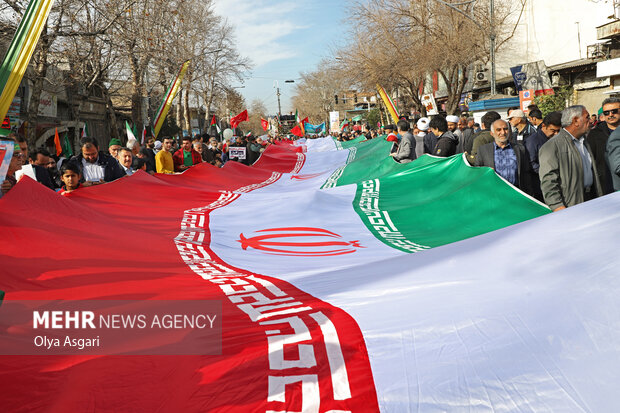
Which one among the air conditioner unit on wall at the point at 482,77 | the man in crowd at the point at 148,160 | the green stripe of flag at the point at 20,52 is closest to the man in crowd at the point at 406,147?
the man in crowd at the point at 148,160

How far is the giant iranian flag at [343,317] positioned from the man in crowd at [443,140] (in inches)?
125

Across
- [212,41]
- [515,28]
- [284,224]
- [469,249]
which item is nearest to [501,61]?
[515,28]

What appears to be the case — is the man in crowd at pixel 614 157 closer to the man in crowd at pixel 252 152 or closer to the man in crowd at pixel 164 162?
the man in crowd at pixel 164 162

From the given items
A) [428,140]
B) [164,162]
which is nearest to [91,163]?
[164,162]

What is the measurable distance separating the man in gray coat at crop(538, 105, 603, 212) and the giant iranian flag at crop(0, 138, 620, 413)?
0.58m

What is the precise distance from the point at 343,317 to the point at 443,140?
6.34 meters

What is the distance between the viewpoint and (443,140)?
9.01 metres

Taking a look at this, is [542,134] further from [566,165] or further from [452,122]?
[452,122]

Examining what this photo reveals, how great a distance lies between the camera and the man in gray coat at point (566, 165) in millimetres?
5207

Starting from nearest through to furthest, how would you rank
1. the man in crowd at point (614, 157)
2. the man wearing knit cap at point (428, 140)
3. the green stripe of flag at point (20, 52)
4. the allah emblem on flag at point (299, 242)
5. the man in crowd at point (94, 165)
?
the man in crowd at point (614, 157) → the allah emblem on flag at point (299, 242) → the green stripe of flag at point (20, 52) → the man in crowd at point (94, 165) → the man wearing knit cap at point (428, 140)

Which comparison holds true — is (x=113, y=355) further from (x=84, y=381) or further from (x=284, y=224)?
(x=284, y=224)

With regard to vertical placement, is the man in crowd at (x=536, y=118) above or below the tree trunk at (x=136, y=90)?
below

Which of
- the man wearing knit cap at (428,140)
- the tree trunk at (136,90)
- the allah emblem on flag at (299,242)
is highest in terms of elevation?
the tree trunk at (136,90)

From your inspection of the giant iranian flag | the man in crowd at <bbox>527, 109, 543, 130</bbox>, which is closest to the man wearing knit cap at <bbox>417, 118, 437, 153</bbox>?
the man in crowd at <bbox>527, 109, 543, 130</bbox>
